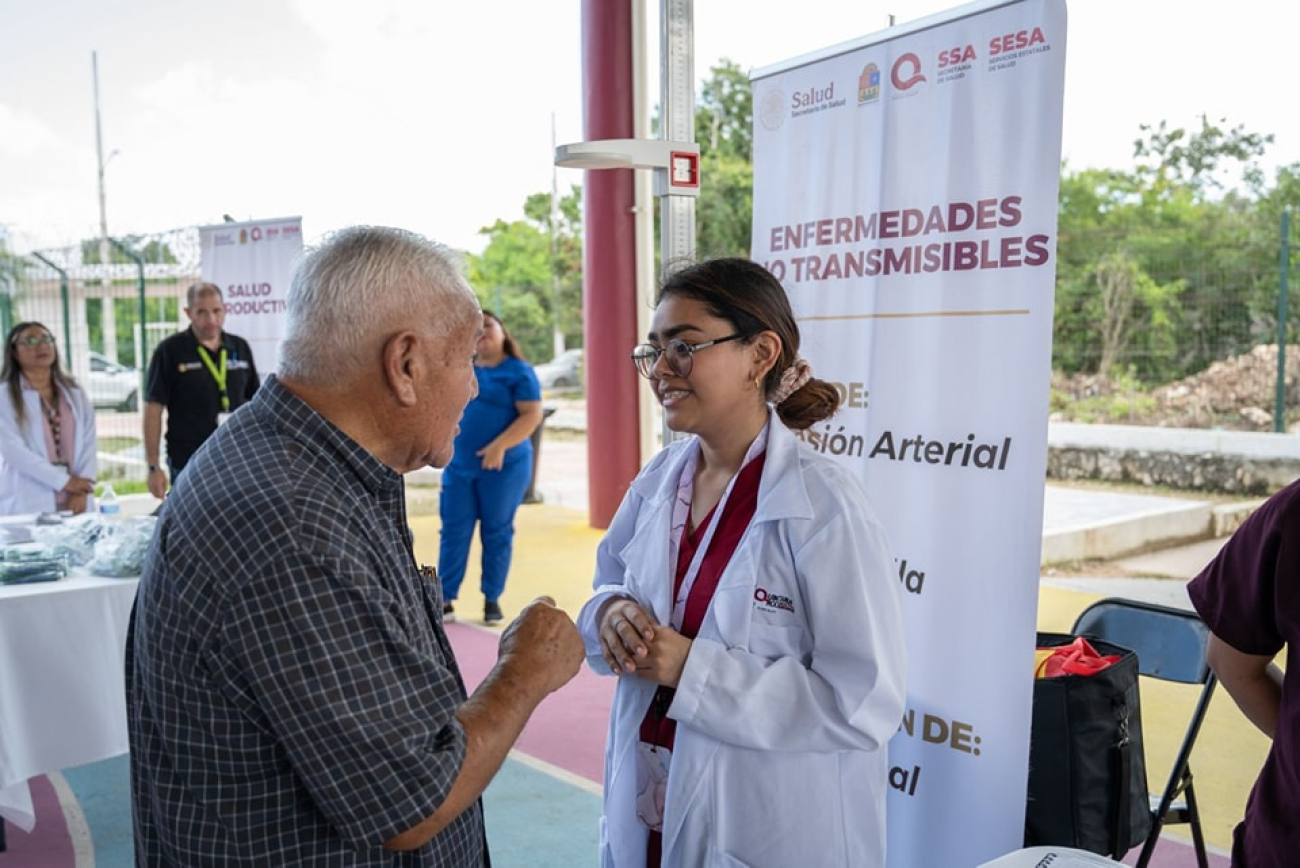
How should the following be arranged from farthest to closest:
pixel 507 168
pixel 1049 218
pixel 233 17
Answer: pixel 507 168 < pixel 233 17 < pixel 1049 218

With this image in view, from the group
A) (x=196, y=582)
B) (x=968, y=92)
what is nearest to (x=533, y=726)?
(x=968, y=92)

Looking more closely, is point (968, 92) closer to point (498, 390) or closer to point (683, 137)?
point (683, 137)

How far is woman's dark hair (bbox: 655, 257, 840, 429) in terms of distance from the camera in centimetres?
200

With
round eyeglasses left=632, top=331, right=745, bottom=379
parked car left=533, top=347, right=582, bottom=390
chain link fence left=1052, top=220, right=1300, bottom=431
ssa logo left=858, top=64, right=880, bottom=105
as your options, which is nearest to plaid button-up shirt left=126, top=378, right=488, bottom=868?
round eyeglasses left=632, top=331, right=745, bottom=379

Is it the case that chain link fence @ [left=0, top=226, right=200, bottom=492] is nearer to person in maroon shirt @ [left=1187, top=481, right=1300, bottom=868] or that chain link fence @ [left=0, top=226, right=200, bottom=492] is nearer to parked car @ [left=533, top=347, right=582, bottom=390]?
parked car @ [left=533, top=347, right=582, bottom=390]

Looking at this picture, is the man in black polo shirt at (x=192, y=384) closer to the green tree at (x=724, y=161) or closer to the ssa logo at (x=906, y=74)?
the ssa logo at (x=906, y=74)

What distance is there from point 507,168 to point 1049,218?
2053 cm

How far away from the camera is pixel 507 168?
21.8 meters

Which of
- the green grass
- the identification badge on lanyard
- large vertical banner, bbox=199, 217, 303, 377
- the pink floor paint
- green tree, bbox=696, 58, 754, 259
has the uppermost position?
green tree, bbox=696, 58, 754, 259

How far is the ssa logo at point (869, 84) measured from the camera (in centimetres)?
272

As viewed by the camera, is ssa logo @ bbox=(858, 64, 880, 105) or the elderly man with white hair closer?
the elderly man with white hair

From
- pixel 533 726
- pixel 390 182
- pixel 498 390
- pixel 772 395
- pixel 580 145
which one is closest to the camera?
pixel 772 395

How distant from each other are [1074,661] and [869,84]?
5.08 ft

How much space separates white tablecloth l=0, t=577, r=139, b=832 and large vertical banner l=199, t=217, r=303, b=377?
13.4 feet
